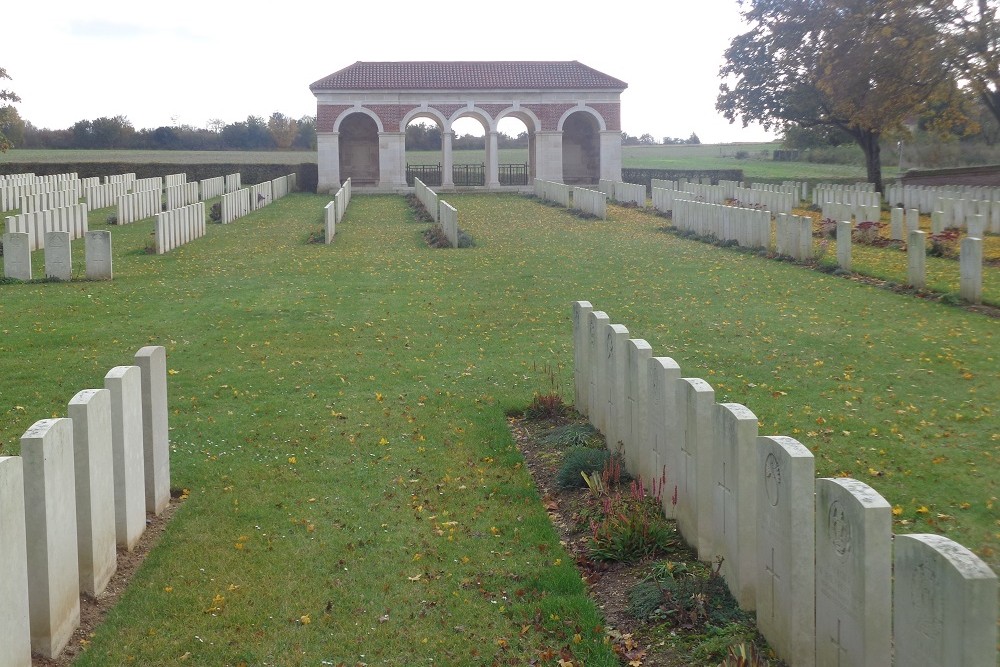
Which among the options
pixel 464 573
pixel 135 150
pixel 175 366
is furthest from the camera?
pixel 135 150

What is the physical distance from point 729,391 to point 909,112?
27675 mm

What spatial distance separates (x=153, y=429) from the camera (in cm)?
624

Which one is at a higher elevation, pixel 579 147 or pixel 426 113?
pixel 426 113

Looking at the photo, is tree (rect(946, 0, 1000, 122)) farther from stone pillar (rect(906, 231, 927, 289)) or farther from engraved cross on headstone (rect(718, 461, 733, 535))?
engraved cross on headstone (rect(718, 461, 733, 535))

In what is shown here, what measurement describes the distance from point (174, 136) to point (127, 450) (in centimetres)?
7875

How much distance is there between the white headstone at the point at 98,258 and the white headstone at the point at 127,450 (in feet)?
38.8

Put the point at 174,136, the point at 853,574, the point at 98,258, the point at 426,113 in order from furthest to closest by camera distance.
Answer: the point at 174,136 → the point at 426,113 → the point at 98,258 → the point at 853,574

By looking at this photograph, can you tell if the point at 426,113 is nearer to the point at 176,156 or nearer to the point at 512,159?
the point at 176,156

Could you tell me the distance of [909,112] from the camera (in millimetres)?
33188

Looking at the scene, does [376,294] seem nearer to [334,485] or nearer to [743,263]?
[743,263]

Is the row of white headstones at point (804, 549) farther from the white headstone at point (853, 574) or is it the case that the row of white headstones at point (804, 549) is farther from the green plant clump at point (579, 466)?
the green plant clump at point (579, 466)

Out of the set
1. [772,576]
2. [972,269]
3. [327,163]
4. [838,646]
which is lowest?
[838,646]

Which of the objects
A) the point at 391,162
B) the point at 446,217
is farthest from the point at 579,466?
the point at 391,162

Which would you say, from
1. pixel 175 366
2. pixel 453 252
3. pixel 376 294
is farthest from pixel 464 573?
pixel 453 252
